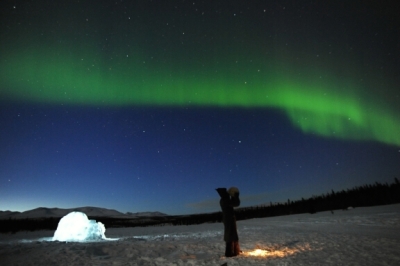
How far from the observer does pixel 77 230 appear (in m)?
17.2

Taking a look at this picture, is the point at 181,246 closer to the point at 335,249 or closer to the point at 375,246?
the point at 335,249

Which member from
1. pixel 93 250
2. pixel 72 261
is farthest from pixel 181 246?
pixel 72 261

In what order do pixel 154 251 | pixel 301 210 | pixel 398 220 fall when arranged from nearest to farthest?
pixel 154 251 < pixel 398 220 < pixel 301 210

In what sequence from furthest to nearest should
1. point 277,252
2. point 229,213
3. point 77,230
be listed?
point 77,230 → point 229,213 → point 277,252

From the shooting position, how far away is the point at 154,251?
9828mm

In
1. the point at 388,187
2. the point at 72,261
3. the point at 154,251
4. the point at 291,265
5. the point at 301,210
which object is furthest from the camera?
the point at 301,210

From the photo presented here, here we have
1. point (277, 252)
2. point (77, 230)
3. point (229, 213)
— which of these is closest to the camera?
point (277, 252)

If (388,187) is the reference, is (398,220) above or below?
below

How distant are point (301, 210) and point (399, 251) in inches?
1224

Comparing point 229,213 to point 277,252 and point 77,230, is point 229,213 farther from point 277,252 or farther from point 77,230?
point 77,230

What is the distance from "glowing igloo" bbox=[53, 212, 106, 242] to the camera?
17016 millimetres

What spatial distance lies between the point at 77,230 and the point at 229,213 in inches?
499

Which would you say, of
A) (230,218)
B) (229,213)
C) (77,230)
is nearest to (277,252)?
(230,218)

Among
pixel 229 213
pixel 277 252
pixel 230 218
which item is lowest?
pixel 277 252
